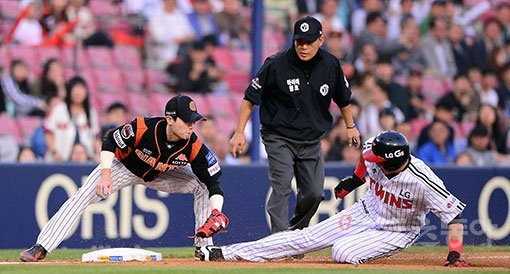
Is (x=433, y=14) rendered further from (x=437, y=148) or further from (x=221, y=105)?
(x=221, y=105)

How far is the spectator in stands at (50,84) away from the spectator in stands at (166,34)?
1.97 metres

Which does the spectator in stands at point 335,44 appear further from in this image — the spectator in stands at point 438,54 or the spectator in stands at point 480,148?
the spectator in stands at point 480,148

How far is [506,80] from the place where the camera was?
1700 cm

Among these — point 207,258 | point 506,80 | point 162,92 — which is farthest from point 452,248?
point 506,80

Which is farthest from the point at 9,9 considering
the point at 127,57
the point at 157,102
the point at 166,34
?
the point at 157,102

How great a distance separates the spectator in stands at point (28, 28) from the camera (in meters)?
13.9

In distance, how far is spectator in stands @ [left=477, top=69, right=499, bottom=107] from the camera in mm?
16484

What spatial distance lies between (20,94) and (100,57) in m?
1.76

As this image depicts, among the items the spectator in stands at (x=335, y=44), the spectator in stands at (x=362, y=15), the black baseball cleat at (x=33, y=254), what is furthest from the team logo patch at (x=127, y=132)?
the spectator in stands at (x=362, y=15)

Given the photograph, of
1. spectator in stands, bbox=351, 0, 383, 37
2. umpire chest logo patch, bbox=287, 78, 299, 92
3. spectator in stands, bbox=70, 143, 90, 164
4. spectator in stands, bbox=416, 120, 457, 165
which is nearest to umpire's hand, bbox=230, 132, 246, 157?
umpire chest logo patch, bbox=287, 78, 299, 92

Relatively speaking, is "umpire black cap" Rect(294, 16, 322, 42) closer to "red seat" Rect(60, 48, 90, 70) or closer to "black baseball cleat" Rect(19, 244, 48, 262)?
"black baseball cleat" Rect(19, 244, 48, 262)

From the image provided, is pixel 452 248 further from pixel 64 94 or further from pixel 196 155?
pixel 64 94

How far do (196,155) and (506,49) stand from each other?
10.2 m

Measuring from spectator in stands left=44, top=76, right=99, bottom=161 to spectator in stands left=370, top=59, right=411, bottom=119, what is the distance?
4601 millimetres
